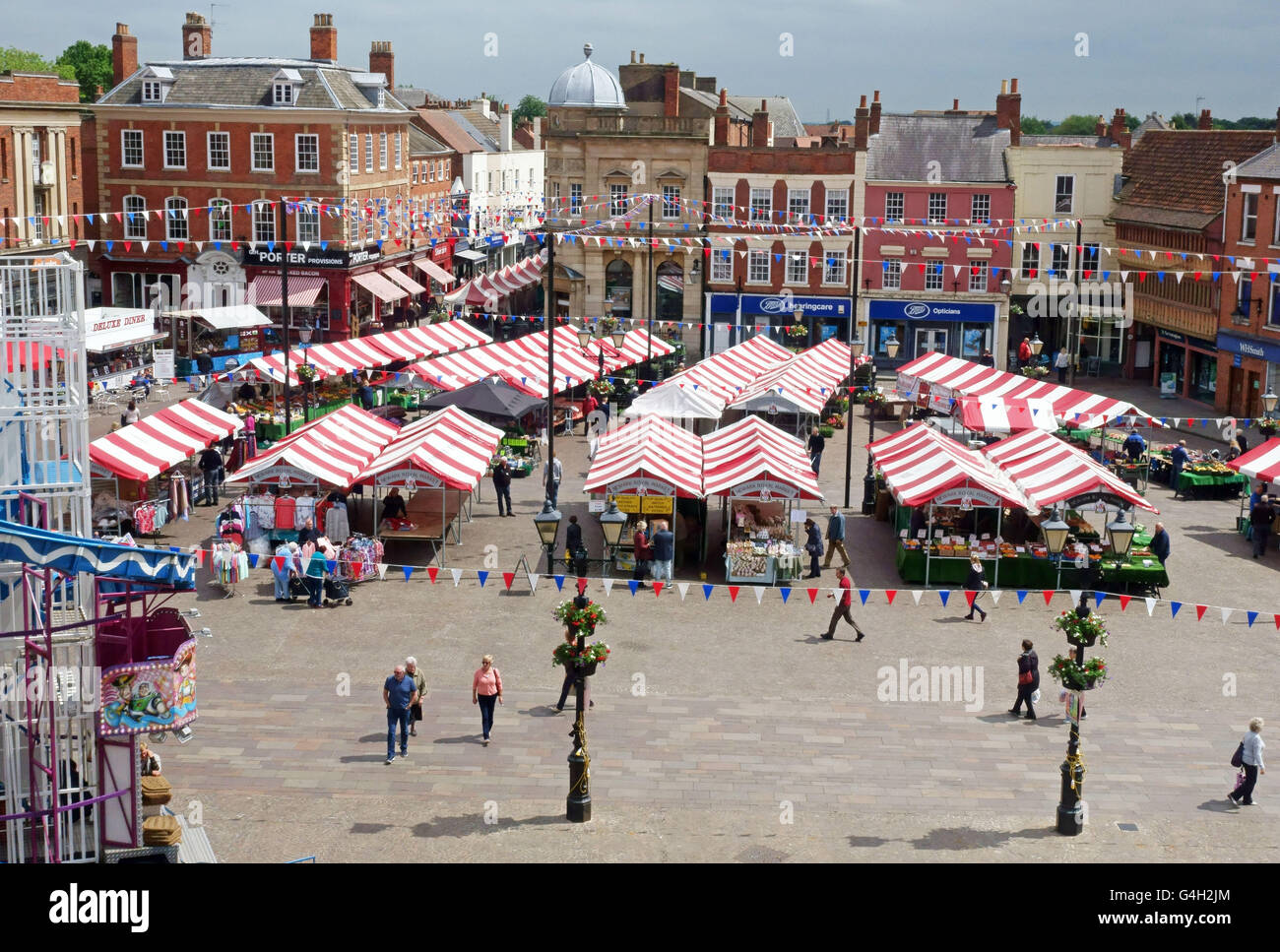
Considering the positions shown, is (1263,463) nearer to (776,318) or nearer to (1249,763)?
(1249,763)

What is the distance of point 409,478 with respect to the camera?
26984mm

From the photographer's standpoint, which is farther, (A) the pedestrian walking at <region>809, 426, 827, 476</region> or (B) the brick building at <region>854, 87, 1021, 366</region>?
(B) the brick building at <region>854, 87, 1021, 366</region>

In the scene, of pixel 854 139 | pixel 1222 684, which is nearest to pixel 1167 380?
pixel 854 139

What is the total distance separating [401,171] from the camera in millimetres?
60406

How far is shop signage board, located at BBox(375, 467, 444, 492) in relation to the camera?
26.9 meters

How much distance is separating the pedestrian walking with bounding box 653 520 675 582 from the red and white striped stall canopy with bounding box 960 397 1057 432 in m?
12.7

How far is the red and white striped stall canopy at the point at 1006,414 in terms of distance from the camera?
1393 inches

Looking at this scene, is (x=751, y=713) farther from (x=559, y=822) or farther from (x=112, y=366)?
(x=112, y=366)

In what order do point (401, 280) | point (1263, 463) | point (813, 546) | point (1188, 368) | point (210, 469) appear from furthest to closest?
point (401, 280)
point (1188, 368)
point (210, 469)
point (1263, 463)
point (813, 546)

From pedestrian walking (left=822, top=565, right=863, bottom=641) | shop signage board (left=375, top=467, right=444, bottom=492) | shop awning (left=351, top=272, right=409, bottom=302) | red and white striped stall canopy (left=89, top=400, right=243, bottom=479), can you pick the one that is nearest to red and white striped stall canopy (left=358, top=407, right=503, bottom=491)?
shop signage board (left=375, top=467, right=444, bottom=492)

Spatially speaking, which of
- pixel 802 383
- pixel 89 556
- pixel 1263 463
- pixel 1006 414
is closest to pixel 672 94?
pixel 802 383

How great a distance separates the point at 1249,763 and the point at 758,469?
38.7 ft

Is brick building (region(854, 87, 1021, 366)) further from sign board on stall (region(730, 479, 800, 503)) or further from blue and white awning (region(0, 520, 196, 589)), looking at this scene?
blue and white awning (region(0, 520, 196, 589))

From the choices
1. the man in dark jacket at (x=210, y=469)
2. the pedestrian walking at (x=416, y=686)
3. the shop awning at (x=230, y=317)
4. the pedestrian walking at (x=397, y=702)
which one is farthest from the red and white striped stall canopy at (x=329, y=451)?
the shop awning at (x=230, y=317)
